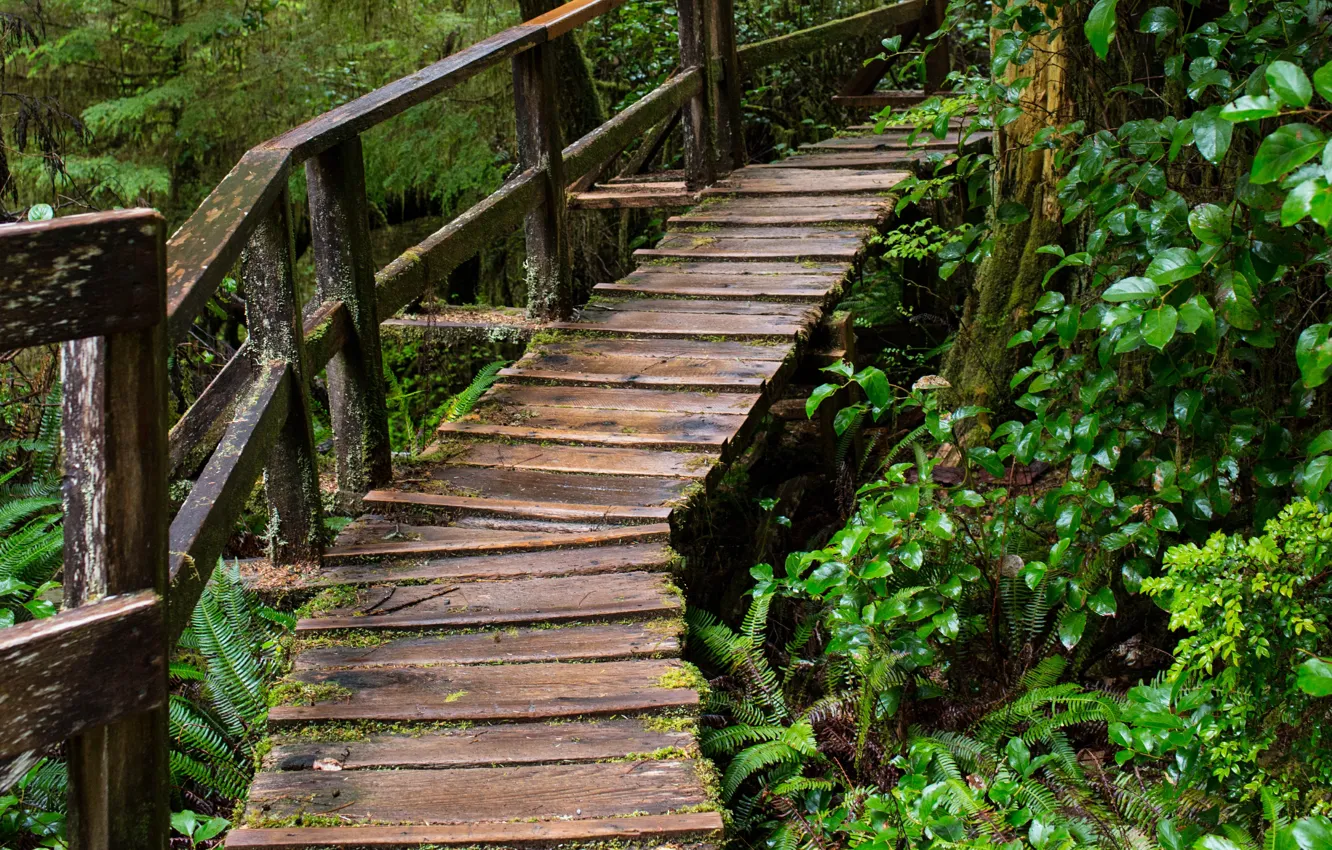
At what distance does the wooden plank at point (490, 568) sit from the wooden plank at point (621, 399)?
0.95 meters

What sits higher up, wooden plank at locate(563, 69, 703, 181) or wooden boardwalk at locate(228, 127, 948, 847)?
wooden plank at locate(563, 69, 703, 181)

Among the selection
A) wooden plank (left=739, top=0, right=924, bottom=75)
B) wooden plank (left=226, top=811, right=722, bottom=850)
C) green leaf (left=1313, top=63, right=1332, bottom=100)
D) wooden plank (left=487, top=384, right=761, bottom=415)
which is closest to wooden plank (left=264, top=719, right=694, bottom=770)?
wooden plank (left=226, top=811, right=722, bottom=850)

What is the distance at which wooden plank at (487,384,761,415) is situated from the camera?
4719 mm

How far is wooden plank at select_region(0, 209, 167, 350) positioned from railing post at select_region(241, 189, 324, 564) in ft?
5.44

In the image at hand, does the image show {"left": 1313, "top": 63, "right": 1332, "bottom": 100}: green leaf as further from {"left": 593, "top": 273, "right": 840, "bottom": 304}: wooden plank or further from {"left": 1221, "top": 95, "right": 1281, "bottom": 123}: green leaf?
{"left": 593, "top": 273, "right": 840, "bottom": 304}: wooden plank

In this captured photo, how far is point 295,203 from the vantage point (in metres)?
10.4

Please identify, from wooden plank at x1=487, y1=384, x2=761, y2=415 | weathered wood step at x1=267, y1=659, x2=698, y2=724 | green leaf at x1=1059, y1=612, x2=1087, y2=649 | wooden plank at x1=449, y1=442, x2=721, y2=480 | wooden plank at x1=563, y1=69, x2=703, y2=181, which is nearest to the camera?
weathered wood step at x1=267, y1=659, x2=698, y2=724

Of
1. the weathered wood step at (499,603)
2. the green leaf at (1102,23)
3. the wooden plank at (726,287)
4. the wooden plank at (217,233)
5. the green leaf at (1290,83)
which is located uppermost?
the green leaf at (1102,23)

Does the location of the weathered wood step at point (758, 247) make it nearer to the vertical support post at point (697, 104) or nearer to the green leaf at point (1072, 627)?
the vertical support post at point (697, 104)

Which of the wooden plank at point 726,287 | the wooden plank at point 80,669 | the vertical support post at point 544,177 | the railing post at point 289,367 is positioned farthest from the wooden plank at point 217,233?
the wooden plank at point 726,287

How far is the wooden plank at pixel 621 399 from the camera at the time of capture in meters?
4.72

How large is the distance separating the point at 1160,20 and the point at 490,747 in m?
2.68

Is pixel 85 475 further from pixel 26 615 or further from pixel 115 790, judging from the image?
pixel 26 615

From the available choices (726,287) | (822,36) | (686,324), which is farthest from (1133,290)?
(822,36)
